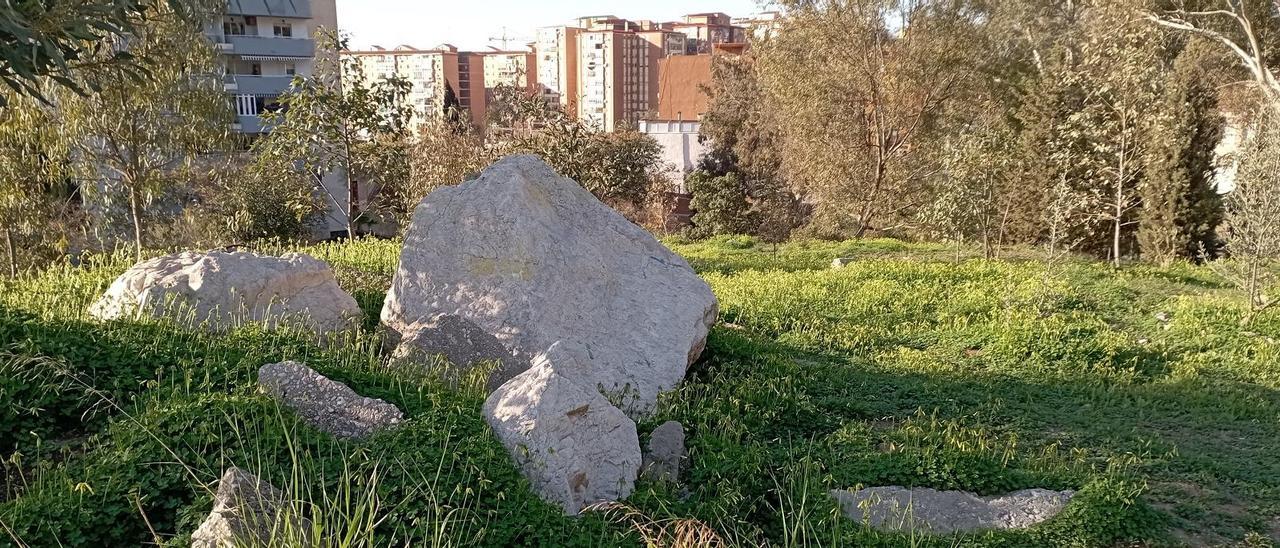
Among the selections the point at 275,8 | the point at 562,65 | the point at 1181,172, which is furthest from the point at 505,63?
the point at 1181,172

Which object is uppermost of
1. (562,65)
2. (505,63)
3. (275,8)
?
(505,63)

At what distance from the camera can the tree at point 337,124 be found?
13.5m

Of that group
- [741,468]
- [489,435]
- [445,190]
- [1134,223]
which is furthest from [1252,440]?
[1134,223]

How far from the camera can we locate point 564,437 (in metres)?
5.21

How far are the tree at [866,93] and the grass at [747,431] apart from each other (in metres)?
11.6

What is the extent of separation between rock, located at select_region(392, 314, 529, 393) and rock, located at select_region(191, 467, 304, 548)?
9.95ft

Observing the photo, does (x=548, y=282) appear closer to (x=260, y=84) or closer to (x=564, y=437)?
(x=564, y=437)

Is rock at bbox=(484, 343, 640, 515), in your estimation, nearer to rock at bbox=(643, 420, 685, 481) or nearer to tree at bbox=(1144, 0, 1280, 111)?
rock at bbox=(643, 420, 685, 481)

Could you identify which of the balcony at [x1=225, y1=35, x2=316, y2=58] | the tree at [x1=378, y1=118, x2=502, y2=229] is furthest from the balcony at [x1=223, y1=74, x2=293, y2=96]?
the tree at [x1=378, y1=118, x2=502, y2=229]

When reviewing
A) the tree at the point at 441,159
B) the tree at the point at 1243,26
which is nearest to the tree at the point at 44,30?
the tree at the point at 441,159

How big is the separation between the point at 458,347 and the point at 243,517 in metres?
3.79

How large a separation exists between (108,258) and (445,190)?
5.02 metres

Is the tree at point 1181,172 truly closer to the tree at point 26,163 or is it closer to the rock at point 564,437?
the rock at point 564,437

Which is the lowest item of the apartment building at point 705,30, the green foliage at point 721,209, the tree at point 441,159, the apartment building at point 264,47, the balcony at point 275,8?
the green foliage at point 721,209
